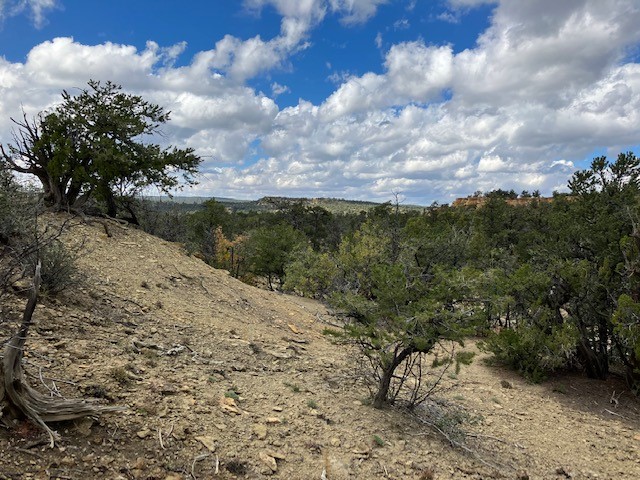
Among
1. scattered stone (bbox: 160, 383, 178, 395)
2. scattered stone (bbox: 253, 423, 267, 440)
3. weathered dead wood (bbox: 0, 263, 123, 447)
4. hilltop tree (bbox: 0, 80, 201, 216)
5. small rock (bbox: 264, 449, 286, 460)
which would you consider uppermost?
hilltop tree (bbox: 0, 80, 201, 216)

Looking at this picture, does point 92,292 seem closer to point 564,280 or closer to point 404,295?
point 404,295

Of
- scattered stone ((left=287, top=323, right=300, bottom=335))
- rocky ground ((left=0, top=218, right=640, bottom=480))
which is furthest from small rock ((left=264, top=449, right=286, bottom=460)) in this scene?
scattered stone ((left=287, top=323, right=300, bottom=335))

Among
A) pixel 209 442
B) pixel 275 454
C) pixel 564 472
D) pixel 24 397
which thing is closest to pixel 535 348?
pixel 564 472

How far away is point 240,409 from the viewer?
6473 millimetres

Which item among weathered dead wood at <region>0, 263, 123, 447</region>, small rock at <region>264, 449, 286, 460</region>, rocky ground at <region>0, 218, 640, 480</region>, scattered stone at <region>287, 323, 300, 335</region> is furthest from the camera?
scattered stone at <region>287, 323, 300, 335</region>

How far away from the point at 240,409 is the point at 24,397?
2986 mm

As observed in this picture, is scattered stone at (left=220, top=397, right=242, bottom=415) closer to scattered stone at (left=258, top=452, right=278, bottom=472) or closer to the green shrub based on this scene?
scattered stone at (left=258, top=452, right=278, bottom=472)

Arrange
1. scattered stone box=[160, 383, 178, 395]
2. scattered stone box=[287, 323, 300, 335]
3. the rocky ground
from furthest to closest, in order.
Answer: scattered stone box=[287, 323, 300, 335]
scattered stone box=[160, 383, 178, 395]
the rocky ground

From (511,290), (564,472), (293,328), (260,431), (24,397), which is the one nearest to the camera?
(24,397)

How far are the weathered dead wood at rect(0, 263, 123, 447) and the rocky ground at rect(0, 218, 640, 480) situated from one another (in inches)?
6.5

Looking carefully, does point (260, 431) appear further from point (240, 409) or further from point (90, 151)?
point (90, 151)

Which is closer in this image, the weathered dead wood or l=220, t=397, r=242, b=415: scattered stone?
the weathered dead wood

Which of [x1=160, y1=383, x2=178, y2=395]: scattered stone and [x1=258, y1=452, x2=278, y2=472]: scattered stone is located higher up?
[x1=160, y1=383, x2=178, y2=395]: scattered stone

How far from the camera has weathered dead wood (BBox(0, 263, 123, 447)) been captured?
4277 millimetres
